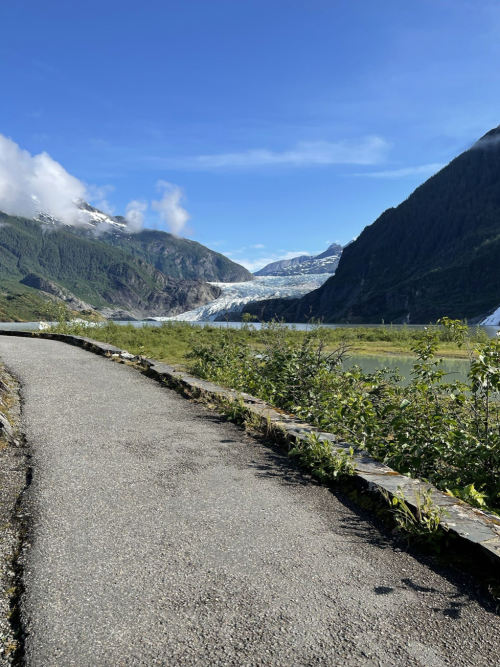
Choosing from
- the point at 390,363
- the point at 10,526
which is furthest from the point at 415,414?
the point at 390,363

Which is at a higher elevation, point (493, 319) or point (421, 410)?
point (493, 319)

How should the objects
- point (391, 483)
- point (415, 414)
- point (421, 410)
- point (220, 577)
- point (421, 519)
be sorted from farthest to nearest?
point (421, 410)
point (415, 414)
point (391, 483)
point (421, 519)
point (220, 577)

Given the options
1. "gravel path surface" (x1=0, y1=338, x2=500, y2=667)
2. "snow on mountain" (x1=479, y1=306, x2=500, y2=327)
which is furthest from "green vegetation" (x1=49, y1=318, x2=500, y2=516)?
"snow on mountain" (x1=479, y1=306, x2=500, y2=327)

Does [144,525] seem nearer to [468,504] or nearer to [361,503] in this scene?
[361,503]

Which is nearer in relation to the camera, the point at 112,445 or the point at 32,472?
the point at 32,472

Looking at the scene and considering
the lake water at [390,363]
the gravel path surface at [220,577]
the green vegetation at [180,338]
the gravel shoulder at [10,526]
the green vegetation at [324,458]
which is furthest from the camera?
the lake water at [390,363]

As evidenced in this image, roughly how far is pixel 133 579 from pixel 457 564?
87.5 inches

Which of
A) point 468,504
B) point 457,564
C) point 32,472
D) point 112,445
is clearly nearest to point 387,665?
point 457,564

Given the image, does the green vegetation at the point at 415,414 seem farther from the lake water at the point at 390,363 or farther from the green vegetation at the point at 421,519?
the lake water at the point at 390,363

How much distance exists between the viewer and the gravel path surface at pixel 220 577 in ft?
7.91

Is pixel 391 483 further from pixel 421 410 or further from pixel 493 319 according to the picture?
pixel 493 319

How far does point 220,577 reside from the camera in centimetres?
302

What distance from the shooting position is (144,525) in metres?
3.71


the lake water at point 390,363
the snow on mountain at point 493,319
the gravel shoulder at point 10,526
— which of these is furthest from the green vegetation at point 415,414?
the snow on mountain at point 493,319
